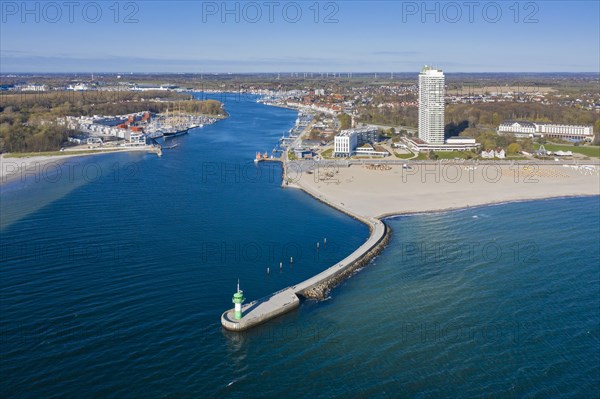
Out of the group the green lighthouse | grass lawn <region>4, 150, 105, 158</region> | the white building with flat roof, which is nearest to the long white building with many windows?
the white building with flat roof

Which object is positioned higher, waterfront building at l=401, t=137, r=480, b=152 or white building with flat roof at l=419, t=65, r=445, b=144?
white building with flat roof at l=419, t=65, r=445, b=144

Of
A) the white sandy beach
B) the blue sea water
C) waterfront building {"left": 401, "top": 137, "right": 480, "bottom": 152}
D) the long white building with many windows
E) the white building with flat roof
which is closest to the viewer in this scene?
the blue sea water

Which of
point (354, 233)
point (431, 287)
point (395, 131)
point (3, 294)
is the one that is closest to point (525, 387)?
point (431, 287)

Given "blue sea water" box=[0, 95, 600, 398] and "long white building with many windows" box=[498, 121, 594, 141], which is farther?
"long white building with many windows" box=[498, 121, 594, 141]

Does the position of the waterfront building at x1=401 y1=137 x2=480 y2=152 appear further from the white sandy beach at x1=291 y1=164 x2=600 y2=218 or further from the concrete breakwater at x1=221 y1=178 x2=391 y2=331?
the concrete breakwater at x1=221 y1=178 x2=391 y2=331

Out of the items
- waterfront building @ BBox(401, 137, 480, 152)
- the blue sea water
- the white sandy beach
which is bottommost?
the blue sea water

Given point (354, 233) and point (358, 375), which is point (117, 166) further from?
point (358, 375)
